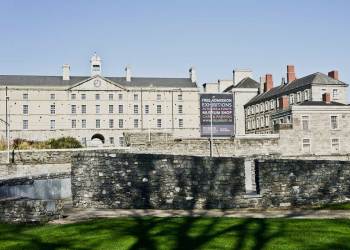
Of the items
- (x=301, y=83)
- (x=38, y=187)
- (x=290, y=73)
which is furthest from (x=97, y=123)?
(x=38, y=187)

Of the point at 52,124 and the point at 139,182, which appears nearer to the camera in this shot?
the point at 139,182

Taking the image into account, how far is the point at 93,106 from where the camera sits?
265 feet

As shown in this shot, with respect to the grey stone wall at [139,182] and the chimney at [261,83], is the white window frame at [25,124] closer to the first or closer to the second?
the chimney at [261,83]

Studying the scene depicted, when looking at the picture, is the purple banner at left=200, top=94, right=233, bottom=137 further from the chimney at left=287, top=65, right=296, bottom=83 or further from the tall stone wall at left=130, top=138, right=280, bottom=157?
the chimney at left=287, top=65, right=296, bottom=83

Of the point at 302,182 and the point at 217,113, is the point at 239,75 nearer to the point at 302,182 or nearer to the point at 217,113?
the point at 217,113

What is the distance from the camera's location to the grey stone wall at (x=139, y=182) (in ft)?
56.1

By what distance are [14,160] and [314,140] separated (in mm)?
25089

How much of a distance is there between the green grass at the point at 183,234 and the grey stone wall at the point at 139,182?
342cm

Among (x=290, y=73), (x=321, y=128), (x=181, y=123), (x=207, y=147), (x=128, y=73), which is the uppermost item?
A: (x=128, y=73)

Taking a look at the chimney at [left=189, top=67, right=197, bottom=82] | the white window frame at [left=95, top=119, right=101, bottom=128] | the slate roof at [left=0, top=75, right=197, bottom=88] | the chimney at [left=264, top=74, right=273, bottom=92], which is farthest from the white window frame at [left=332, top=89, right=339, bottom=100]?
the white window frame at [left=95, top=119, right=101, bottom=128]

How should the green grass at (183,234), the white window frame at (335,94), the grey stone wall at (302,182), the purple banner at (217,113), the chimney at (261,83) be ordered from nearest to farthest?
the green grass at (183,234) → the grey stone wall at (302,182) → the purple banner at (217,113) → the white window frame at (335,94) → the chimney at (261,83)

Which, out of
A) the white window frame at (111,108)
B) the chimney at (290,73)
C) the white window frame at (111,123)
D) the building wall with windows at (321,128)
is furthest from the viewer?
the white window frame at (111,108)

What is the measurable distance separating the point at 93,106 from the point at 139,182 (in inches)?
2554

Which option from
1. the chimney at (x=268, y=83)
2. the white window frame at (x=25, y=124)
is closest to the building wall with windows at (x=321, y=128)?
the chimney at (x=268, y=83)
